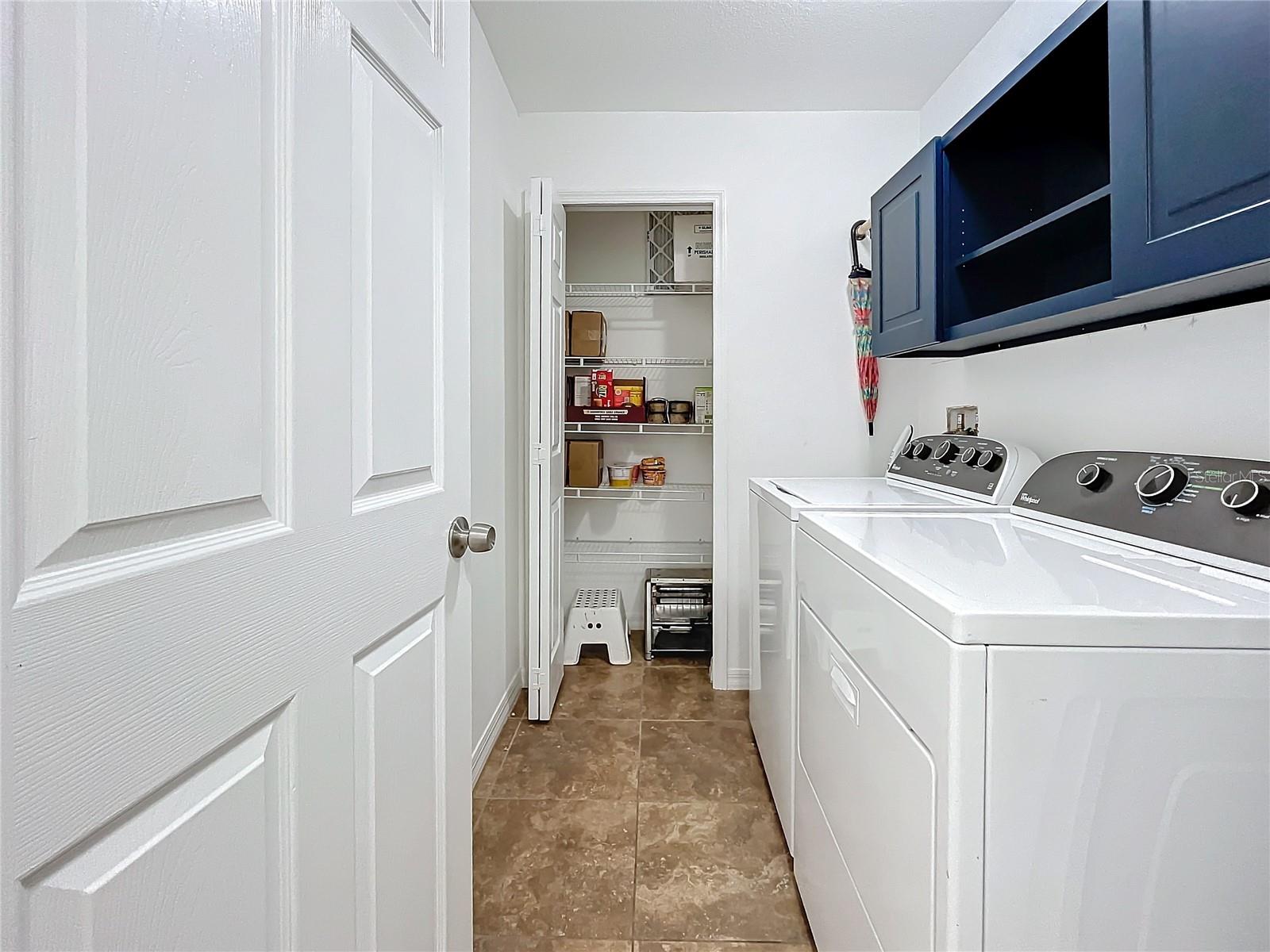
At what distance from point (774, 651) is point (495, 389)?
4.41 feet

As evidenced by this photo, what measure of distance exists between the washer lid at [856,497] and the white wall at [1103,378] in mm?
350

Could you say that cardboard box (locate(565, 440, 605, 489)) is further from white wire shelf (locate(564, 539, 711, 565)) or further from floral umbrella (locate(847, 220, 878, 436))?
floral umbrella (locate(847, 220, 878, 436))

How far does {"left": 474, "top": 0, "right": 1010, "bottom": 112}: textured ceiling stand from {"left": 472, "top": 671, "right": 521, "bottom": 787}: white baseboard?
7.72 ft

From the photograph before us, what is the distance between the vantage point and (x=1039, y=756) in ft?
2.43

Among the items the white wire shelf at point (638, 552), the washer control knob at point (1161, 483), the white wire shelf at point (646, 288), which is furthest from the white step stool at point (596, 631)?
the washer control knob at point (1161, 483)

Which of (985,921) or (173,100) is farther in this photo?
(985,921)

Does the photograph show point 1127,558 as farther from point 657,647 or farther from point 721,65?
point 657,647

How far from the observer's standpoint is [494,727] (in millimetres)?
2410

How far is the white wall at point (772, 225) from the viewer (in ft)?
9.42

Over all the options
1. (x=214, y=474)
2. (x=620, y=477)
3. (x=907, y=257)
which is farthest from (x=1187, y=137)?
(x=620, y=477)

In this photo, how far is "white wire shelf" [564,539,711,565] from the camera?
364cm

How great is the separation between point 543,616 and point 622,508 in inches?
44.8

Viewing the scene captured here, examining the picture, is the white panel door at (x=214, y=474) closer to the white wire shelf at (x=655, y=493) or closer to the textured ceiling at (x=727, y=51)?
the textured ceiling at (x=727, y=51)

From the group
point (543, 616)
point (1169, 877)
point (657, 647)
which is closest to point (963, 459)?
point (1169, 877)
